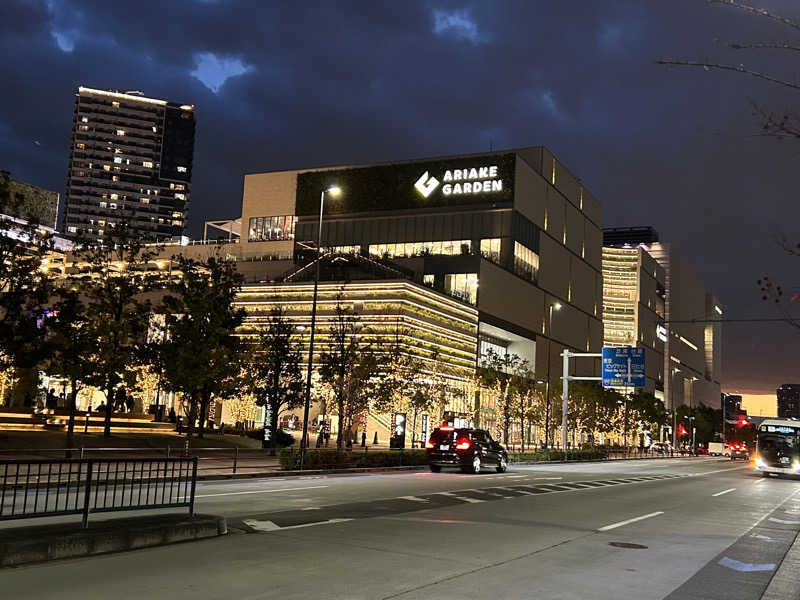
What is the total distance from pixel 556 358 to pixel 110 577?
10445 centimetres

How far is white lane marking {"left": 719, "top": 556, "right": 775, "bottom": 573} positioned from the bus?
36699 millimetres

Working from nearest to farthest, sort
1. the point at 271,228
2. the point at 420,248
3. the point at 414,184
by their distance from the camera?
the point at 420,248 < the point at 414,184 < the point at 271,228

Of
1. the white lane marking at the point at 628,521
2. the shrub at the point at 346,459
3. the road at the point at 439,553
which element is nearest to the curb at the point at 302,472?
the shrub at the point at 346,459

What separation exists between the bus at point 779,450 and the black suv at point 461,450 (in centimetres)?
1940

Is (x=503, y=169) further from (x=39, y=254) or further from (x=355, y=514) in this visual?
(x=355, y=514)

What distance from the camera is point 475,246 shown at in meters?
99.9

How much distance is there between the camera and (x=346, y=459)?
33781 mm

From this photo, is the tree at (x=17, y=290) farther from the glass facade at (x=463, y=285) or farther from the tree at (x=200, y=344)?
the glass facade at (x=463, y=285)

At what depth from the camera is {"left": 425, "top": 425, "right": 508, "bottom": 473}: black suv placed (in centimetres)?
3394

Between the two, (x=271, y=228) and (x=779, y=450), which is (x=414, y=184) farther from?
(x=779, y=450)

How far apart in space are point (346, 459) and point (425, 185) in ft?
243

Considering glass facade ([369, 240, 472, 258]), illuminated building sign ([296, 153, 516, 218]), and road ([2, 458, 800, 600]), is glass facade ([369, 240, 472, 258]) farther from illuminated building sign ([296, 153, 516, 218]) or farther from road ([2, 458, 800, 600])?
road ([2, 458, 800, 600])

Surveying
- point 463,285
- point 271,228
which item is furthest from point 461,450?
point 271,228

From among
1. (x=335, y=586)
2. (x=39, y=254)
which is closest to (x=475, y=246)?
(x=39, y=254)
